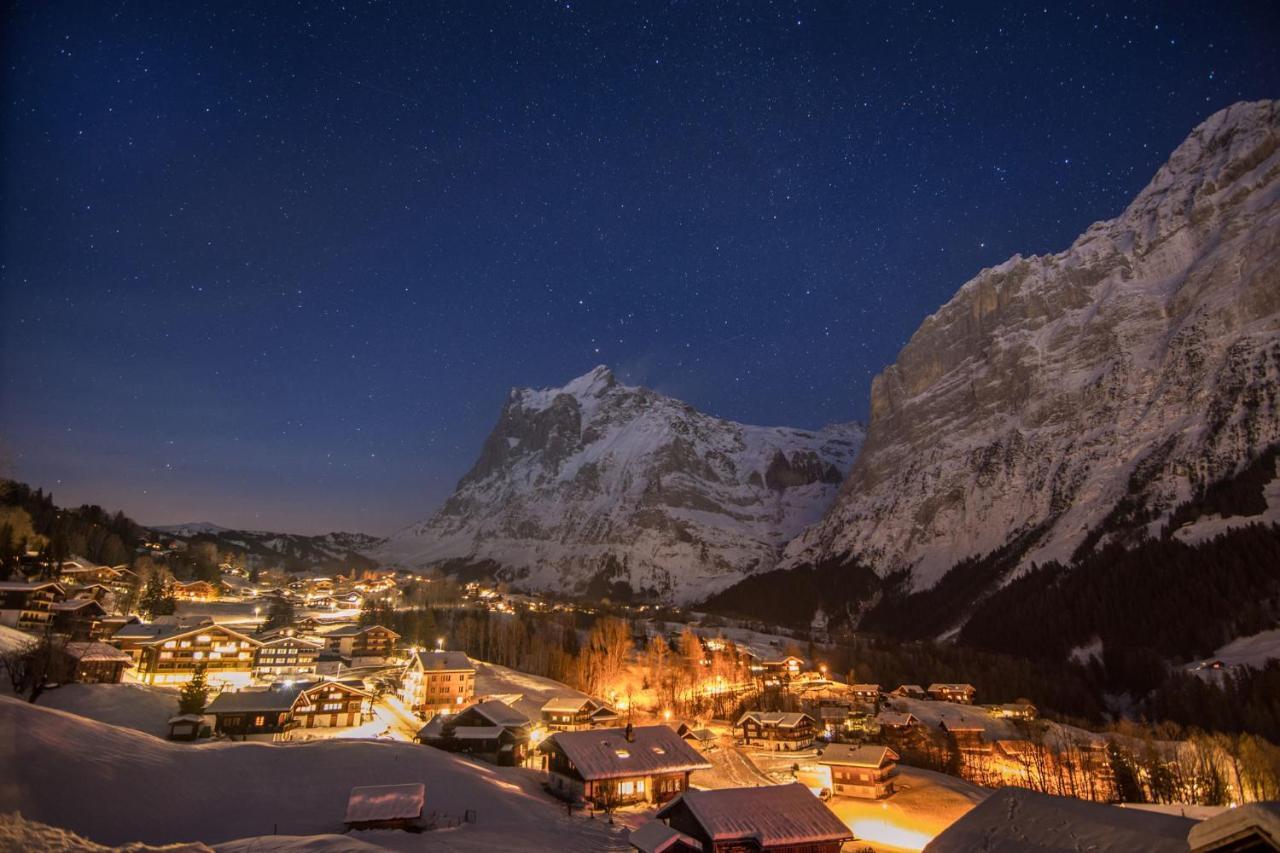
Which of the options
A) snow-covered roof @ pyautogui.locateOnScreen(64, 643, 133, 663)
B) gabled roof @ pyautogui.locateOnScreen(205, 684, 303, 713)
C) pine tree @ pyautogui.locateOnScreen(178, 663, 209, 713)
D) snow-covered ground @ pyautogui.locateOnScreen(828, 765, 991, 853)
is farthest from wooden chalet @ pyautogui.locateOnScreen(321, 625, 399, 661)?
snow-covered ground @ pyautogui.locateOnScreen(828, 765, 991, 853)

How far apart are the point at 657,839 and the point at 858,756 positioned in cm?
3501

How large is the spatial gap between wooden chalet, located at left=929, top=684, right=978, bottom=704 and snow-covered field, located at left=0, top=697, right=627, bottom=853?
9052 centimetres

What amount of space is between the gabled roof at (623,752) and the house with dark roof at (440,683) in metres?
31.0

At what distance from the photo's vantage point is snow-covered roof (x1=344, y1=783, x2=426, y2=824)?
113ft

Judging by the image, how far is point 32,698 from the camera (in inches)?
1865

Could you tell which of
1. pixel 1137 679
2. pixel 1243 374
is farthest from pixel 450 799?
pixel 1243 374

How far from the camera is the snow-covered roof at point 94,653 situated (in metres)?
57.0

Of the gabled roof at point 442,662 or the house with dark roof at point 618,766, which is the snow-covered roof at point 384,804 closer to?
the house with dark roof at point 618,766

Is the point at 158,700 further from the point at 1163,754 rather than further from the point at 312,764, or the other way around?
the point at 1163,754

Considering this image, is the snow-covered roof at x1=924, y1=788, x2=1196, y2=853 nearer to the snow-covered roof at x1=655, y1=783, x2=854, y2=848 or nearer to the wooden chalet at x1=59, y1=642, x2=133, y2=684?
the snow-covered roof at x1=655, y1=783, x2=854, y2=848

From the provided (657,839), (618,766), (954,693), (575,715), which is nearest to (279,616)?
(575,715)

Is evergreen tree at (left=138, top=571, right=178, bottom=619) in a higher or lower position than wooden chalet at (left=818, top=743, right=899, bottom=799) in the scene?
higher

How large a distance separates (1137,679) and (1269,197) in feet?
536

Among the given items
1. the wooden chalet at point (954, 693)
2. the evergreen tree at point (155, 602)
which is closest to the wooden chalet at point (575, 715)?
the evergreen tree at point (155, 602)
